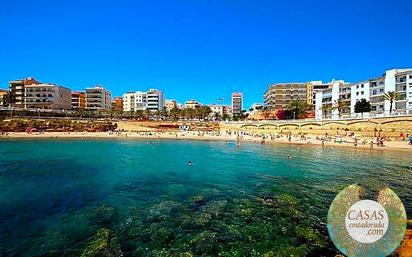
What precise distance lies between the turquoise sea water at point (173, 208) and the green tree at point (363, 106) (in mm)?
58932

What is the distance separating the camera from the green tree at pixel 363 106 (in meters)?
87.3

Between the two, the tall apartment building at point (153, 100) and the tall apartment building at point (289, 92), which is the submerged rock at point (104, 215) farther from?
the tall apartment building at point (153, 100)

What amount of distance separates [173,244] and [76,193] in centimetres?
1220

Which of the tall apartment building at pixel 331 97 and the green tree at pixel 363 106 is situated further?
the tall apartment building at pixel 331 97

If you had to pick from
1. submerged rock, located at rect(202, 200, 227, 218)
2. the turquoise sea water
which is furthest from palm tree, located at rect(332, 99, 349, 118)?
submerged rock, located at rect(202, 200, 227, 218)

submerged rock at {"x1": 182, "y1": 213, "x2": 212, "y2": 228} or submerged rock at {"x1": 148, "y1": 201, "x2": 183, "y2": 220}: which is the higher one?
submerged rock at {"x1": 182, "y1": 213, "x2": 212, "y2": 228}

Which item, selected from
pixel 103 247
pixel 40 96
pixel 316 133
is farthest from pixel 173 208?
pixel 40 96

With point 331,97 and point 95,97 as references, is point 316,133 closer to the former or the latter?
point 331,97

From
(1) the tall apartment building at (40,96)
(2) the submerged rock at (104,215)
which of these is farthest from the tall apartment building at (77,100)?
(2) the submerged rock at (104,215)

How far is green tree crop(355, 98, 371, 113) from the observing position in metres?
87.3

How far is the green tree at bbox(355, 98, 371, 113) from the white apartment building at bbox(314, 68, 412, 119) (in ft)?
7.66

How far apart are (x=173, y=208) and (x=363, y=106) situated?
279 ft

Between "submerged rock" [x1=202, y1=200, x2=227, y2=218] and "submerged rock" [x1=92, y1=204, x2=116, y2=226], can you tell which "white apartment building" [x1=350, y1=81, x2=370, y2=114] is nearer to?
"submerged rock" [x1=202, y1=200, x2=227, y2=218]

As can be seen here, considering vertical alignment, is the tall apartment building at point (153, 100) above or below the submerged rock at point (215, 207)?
above
